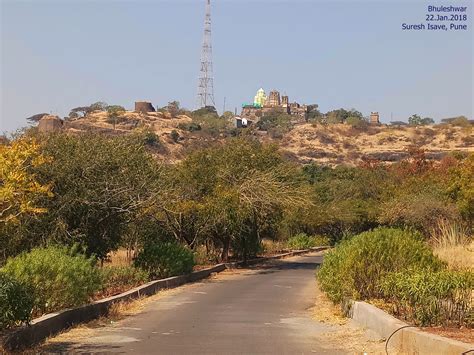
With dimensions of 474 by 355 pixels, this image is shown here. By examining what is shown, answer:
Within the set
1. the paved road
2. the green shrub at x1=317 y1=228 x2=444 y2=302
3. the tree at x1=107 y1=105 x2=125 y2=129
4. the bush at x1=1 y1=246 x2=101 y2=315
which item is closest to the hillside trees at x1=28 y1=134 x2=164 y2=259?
the paved road

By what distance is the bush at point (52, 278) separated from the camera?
40.1 feet

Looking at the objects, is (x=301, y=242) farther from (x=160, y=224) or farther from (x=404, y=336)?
(x=404, y=336)

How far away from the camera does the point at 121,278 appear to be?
813 inches

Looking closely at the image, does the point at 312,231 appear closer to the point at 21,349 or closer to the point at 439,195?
the point at 439,195

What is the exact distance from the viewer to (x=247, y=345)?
36.7 ft

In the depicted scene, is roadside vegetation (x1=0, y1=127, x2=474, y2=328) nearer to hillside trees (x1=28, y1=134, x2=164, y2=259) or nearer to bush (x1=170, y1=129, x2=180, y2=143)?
hillside trees (x1=28, y1=134, x2=164, y2=259)

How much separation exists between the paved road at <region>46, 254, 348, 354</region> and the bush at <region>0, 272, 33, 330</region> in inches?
37.1

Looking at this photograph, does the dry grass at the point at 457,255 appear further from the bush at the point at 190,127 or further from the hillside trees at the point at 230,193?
the bush at the point at 190,127

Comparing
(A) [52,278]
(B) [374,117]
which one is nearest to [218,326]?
(A) [52,278]

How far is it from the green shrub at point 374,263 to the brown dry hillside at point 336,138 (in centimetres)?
9417

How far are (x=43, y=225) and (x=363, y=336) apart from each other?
1107cm

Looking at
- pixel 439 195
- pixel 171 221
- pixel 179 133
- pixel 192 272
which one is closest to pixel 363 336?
pixel 192 272

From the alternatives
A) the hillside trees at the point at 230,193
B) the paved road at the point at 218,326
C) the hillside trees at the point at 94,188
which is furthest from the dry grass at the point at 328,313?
the hillside trees at the point at 230,193

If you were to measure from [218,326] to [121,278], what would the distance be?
25.3ft
